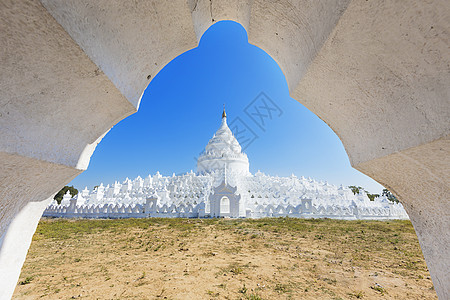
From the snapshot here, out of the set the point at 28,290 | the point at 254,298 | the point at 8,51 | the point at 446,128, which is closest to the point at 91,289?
the point at 28,290

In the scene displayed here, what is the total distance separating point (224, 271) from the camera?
526 cm

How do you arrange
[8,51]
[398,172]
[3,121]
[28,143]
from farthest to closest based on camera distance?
[398,172]
[28,143]
[3,121]
[8,51]

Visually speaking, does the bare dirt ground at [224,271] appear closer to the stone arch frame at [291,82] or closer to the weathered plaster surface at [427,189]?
the weathered plaster surface at [427,189]

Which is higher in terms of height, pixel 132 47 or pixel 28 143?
pixel 132 47

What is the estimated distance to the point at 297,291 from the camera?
4172 mm

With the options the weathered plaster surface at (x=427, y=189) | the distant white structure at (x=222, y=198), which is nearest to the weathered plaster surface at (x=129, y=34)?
the weathered plaster surface at (x=427, y=189)

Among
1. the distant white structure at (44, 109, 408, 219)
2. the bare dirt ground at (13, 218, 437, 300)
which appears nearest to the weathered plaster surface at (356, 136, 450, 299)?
the bare dirt ground at (13, 218, 437, 300)

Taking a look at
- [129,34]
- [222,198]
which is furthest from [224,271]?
[222,198]

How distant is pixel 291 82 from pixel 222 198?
20.1m

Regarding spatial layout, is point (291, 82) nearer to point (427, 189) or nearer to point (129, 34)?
point (427, 189)

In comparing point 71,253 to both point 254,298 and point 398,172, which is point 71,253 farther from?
point 398,172

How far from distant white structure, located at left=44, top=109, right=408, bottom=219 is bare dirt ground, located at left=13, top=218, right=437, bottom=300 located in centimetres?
1182

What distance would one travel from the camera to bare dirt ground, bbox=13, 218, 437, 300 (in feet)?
13.6

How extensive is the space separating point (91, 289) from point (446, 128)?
6093 millimetres
